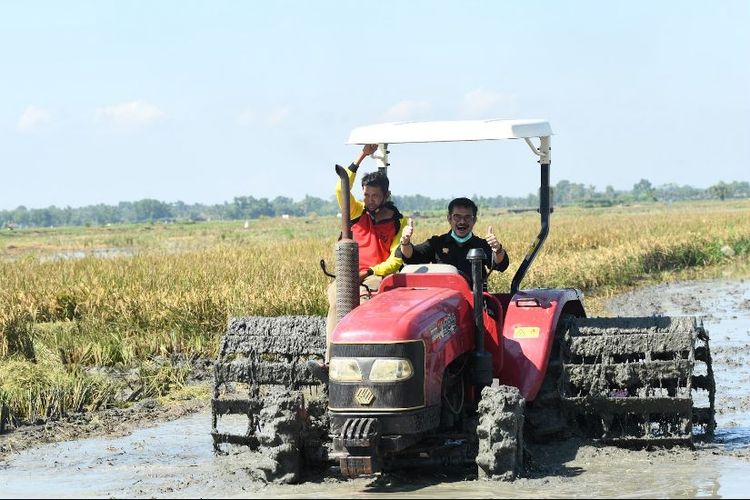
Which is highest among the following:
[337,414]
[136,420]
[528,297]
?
[528,297]

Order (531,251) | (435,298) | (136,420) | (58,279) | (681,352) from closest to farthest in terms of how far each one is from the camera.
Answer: (435,298) → (681,352) → (531,251) → (136,420) → (58,279)

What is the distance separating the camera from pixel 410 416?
7.01 metres

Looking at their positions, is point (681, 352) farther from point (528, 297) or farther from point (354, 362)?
point (354, 362)

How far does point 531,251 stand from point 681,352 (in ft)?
4.37

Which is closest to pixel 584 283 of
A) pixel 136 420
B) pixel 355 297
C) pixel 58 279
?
pixel 58 279

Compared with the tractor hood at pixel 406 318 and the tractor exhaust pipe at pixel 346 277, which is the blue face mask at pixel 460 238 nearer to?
the tractor hood at pixel 406 318

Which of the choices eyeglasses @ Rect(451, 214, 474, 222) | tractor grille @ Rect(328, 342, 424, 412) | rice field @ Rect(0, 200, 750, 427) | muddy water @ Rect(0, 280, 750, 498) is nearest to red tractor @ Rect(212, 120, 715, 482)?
tractor grille @ Rect(328, 342, 424, 412)

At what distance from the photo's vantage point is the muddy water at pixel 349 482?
725 cm

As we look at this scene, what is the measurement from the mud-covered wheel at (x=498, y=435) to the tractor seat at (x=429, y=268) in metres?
1.11

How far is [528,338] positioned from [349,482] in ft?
5.53

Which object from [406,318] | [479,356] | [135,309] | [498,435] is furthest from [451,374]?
[135,309]

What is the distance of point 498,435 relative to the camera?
23.7ft

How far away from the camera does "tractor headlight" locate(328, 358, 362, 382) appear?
278 inches

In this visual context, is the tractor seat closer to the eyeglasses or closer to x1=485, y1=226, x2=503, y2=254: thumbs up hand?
x1=485, y1=226, x2=503, y2=254: thumbs up hand
